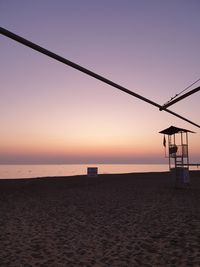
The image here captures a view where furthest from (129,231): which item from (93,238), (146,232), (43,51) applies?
(43,51)

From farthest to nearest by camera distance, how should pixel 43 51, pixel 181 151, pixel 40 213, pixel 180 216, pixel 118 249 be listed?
pixel 181 151 → pixel 40 213 → pixel 180 216 → pixel 118 249 → pixel 43 51

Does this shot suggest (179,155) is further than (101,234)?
Yes

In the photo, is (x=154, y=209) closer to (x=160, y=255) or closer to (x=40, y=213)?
(x=40, y=213)

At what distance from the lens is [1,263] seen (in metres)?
9.88

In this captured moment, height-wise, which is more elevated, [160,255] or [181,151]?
[181,151]

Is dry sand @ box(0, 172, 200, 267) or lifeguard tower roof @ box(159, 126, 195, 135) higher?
lifeguard tower roof @ box(159, 126, 195, 135)

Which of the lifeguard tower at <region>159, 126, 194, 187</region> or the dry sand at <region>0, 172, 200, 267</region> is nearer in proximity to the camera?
the dry sand at <region>0, 172, 200, 267</region>

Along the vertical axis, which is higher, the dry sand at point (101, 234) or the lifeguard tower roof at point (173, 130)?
the lifeguard tower roof at point (173, 130)

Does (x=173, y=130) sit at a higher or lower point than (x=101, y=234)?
higher

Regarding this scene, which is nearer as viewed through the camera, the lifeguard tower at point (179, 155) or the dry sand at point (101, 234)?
the dry sand at point (101, 234)

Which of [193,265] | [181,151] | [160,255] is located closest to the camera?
[193,265]

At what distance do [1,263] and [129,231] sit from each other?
5462 millimetres

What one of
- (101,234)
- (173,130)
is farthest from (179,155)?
(101,234)

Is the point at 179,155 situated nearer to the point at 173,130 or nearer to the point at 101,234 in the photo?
the point at 173,130
